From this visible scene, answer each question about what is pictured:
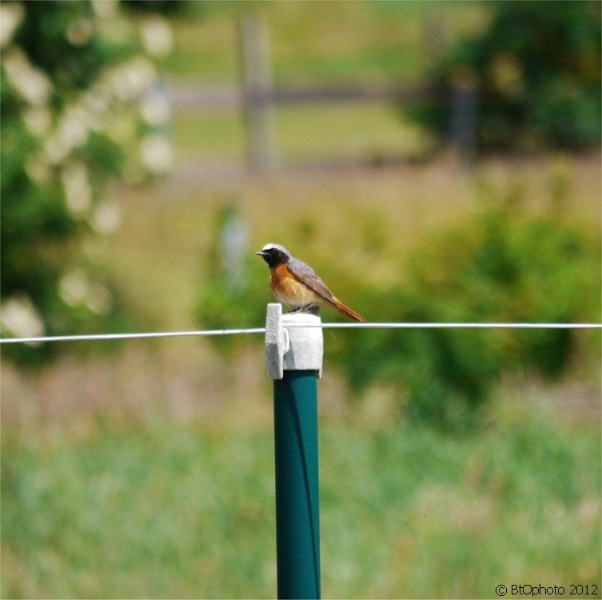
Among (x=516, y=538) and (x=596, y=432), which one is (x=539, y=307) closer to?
(x=596, y=432)

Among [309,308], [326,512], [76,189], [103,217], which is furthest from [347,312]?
[103,217]

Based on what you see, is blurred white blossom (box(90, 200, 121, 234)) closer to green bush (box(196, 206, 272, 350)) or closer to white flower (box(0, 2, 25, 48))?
green bush (box(196, 206, 272, 350))

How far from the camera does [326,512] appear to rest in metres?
5.38

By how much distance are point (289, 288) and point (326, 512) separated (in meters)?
2.56

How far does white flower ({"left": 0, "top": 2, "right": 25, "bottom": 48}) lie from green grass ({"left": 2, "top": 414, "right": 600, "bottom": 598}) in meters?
2.82

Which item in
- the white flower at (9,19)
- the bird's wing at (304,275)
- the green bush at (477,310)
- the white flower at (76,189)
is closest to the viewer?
the bird's wing at (304,275)

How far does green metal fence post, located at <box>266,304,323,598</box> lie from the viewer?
2312 millimetres

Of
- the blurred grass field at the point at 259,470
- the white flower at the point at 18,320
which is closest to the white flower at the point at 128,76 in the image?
the blurred grass field at the point at 259,470

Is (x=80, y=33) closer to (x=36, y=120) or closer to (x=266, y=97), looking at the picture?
(x=36, y=120)

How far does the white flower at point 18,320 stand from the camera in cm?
772

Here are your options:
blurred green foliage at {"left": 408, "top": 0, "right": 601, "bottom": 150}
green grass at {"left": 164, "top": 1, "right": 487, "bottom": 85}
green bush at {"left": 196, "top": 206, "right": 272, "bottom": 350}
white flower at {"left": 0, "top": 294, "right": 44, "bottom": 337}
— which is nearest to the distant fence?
blurred green foliage at {"left": 408, "top": 0, "right": 601, "bottom": 150}

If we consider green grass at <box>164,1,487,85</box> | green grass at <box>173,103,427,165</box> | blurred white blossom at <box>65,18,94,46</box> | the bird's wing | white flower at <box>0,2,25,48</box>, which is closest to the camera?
the bird's wing

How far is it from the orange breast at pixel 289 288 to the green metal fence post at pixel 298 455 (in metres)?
0.69

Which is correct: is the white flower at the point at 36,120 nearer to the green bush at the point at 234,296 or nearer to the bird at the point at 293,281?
the green bush at the point at 234,296
